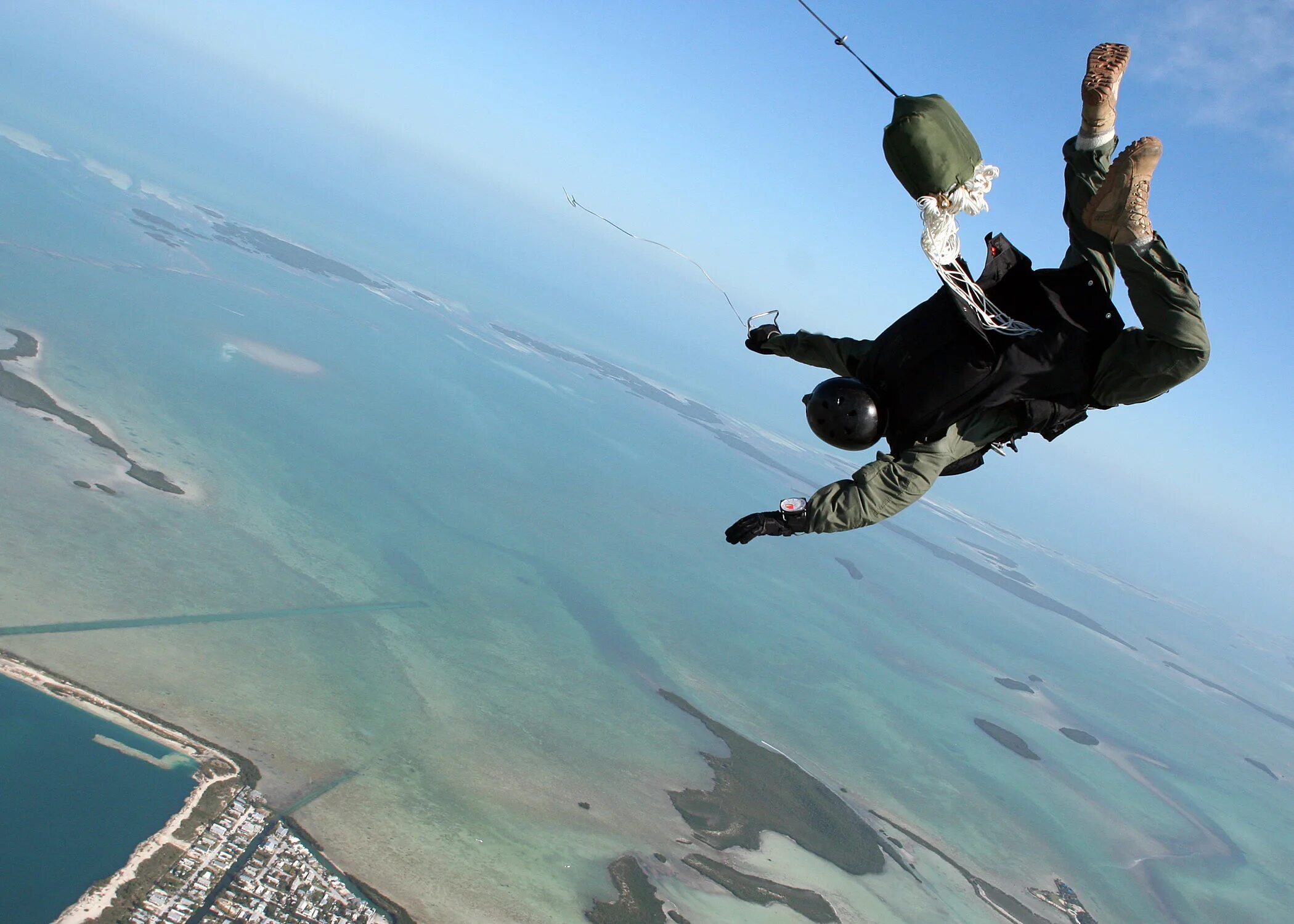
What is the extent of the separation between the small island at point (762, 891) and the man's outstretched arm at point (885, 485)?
24308 millimetres

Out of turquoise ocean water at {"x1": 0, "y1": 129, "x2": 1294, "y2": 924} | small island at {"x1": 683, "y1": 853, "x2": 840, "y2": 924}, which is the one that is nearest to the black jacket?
turquoise ocean water at {"x1": 0, "y1": 129, "x2": 1294, "y2": 924}

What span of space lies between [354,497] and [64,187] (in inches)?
2158

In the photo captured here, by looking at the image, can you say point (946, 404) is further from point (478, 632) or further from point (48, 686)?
point (478, 632)

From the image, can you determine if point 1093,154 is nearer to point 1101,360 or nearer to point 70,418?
point 1101,360

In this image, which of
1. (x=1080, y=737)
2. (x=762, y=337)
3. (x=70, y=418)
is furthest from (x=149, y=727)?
(x=1080, y=737)

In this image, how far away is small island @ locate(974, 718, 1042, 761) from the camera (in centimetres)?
4016

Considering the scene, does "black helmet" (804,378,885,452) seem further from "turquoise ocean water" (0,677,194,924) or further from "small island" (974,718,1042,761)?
"small island" (974,718,1042,761)

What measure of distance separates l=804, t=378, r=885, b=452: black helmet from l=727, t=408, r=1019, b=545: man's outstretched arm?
0.35 feet

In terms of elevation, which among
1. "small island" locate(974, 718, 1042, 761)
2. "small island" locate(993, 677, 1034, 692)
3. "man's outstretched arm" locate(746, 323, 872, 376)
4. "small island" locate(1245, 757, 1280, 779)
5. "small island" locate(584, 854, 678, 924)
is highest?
"man's outstretched arm" locate(746, 323, 872, 376)

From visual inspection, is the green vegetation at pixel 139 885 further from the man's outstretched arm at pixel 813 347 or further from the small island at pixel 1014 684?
the small island at pixel 1014 684

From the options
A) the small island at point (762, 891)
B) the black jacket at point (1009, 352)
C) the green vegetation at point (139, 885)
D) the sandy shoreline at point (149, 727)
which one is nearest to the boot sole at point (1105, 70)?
the black jacket at point (1009, 352)

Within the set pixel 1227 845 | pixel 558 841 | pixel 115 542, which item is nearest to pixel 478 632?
pixel 558 841

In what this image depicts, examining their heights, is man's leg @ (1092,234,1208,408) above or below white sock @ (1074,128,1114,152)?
below

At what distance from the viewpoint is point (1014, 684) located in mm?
49875
